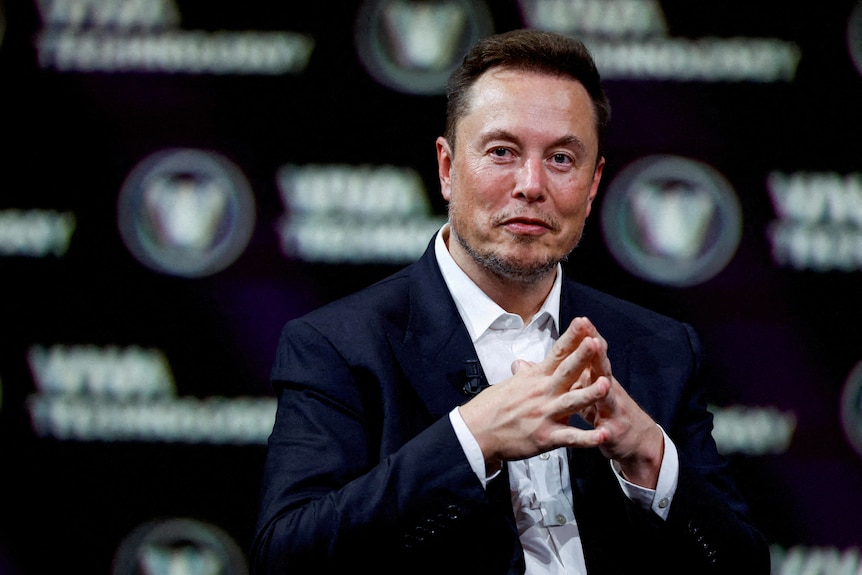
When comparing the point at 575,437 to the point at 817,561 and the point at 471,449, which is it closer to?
the point at 471,449

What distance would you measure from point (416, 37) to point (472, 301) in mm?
909

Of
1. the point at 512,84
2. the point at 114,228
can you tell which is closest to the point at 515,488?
the point at 512,84

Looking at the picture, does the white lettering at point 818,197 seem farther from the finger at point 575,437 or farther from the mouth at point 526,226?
the finger at point 575,437

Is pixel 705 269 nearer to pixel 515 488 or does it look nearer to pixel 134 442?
pixel 515 488

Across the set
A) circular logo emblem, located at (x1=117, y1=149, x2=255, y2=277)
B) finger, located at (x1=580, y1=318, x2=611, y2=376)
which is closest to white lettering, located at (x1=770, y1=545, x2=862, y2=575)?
finger, located at (x1=580, y1=318, x2=611, y2=376)

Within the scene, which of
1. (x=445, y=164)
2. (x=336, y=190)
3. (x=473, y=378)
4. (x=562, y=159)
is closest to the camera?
(x=473, y=378)

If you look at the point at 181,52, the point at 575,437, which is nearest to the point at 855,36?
the point at 575,437

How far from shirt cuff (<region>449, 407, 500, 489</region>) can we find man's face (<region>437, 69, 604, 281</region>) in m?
0.39

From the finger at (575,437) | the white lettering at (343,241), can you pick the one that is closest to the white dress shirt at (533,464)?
the finger at (575,437)

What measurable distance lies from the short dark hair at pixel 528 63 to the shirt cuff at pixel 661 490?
2.21 feet

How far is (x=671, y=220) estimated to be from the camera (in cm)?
233

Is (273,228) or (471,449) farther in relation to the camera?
(273,228)

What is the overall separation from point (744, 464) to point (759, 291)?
0.45m

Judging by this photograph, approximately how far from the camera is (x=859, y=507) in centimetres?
229
